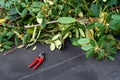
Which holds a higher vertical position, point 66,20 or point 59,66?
point 66,20

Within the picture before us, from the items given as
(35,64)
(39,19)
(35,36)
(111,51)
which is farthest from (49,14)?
(111,51)

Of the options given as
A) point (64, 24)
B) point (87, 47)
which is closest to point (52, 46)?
point (64, 24)

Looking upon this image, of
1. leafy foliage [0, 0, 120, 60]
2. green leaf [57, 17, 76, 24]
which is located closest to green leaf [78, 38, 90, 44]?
leafy foliage [0, 0, 120, 60]

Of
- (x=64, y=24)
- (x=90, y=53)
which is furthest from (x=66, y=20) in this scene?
(x=90, y=53)

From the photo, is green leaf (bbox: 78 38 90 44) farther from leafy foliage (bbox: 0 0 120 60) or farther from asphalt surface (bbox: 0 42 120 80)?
asphalt surface (bbox: 0 42 120 80)

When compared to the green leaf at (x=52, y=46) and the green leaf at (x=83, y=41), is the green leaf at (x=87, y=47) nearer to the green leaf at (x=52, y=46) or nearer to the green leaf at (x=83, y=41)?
the green leaf at (x=83, y=41)

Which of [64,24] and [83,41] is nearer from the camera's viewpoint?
[83,41]

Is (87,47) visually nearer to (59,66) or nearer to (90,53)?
(90,53)

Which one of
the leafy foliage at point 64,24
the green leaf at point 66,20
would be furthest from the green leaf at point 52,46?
the green leaf at point 66,20
